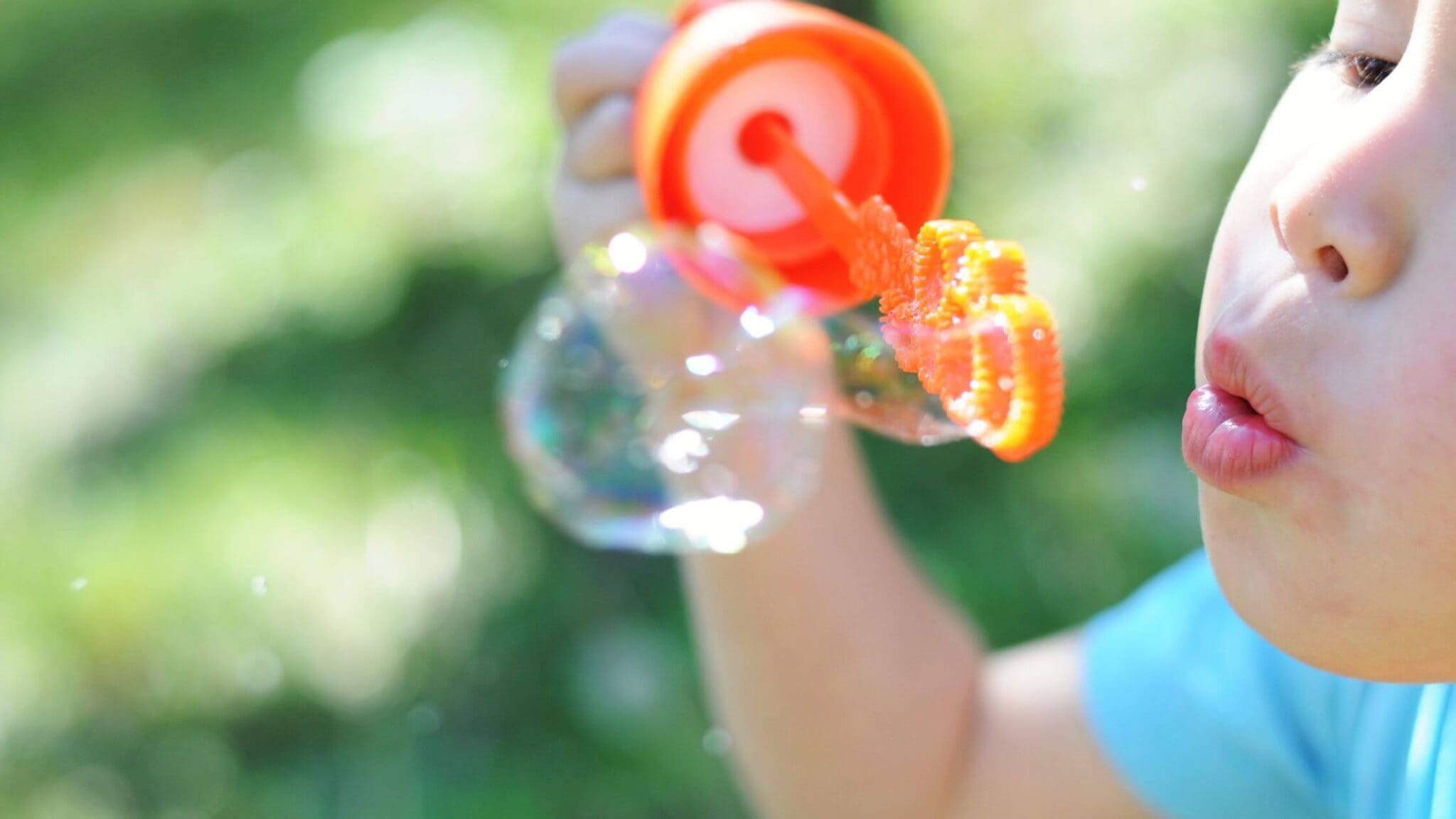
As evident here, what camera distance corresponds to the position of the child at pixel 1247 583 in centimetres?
44

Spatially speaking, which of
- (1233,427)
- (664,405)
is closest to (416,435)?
(664,405)

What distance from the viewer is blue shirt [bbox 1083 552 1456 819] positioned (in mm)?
744

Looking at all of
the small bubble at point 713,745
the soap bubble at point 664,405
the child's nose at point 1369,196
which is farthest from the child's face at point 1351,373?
the small bubble at point 713,745

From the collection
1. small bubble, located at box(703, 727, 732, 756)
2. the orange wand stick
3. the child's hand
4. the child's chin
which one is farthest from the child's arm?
small bubble, located at box(703, 727, 732, 756)

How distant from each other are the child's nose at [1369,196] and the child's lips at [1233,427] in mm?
41

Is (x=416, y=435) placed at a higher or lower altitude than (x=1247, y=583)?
lower

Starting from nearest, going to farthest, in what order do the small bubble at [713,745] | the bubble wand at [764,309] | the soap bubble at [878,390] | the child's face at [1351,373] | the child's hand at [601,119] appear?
the child's face at [1351,373]
the bubble wand at [764,309]
the soap bubble at [878,390]
the child's hand at [601,119]
the small bubble at [713,745]

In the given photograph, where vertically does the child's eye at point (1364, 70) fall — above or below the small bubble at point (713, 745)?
above

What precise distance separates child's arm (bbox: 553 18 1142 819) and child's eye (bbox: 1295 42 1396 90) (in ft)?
1.29

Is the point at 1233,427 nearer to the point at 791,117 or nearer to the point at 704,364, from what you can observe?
the point at 791,117

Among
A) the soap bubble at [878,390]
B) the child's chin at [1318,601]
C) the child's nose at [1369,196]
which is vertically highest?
the child's nose at [1369,196]

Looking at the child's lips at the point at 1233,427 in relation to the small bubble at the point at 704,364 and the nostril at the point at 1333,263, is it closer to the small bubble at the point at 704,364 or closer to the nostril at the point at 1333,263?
the nostril at the point at 1333,263

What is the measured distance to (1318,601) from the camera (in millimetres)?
481

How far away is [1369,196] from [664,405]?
20.6 inches
